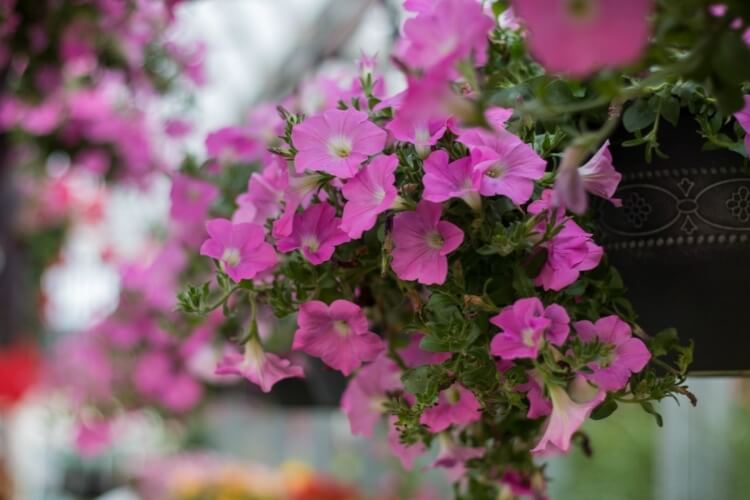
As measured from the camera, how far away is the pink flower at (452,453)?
74cm

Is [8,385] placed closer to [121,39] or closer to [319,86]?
[121,39]

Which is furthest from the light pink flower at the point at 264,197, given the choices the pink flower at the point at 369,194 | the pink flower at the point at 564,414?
the pink flower at the point at 564,414

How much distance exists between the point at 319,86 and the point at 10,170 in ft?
4.36

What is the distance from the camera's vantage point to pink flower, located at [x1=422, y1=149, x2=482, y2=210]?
529 mm

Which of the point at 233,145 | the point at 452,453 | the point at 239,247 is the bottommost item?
the point at 452,453

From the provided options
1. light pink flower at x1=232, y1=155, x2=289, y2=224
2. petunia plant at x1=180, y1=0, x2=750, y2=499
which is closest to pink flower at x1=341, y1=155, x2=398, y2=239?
petunia plant at x1=180, y1=0, x2=750, y2=499

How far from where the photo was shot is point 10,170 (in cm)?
202

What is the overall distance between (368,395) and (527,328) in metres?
0.23

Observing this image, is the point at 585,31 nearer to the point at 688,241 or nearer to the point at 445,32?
the point at 445,32

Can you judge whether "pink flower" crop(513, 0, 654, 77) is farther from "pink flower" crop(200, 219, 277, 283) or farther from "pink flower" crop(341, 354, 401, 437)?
"pink flower" crop(341, 354, 401, 437)

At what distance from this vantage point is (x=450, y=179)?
54cm

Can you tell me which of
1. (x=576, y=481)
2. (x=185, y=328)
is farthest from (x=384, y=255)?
(x=576, y=481)

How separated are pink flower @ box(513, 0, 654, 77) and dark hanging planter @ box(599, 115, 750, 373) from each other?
27 centimetres

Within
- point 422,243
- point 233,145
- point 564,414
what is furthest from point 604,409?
point 233,145
